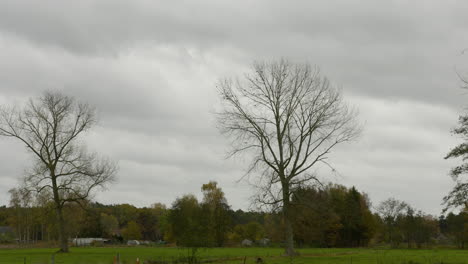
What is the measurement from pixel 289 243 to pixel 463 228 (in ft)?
185

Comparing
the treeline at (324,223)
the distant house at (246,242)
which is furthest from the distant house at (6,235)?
the distant house at (246,242)

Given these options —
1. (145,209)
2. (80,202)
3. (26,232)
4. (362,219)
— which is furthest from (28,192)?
(145,209)

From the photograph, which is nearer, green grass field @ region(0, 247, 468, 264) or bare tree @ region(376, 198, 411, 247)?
green grass field @ region(0, 247, 468, 264)

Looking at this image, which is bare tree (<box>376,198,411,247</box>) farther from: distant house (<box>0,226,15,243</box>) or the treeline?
distant house (<box>0,226,15,243</box>)

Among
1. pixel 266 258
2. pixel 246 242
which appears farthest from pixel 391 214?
pixel 266 258

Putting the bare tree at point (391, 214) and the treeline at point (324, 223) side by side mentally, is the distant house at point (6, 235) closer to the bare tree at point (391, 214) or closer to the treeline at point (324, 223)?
the treeline at point (324, 223)

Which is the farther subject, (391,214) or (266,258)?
(391,214)

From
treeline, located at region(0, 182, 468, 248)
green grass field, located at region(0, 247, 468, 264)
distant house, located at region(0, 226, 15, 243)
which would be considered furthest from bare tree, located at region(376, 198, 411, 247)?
distant house, located at region(0, 226, 15, 243)

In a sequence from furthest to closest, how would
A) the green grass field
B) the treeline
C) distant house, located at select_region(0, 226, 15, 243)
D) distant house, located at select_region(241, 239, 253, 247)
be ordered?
distant house, located at select_region(0, 226, 15, 243) < distant house, located at select_region(241, 239, 253, 247) < the treeline < the green grass field

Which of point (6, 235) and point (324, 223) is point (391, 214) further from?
point (6, 235)

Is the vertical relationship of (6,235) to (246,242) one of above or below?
above

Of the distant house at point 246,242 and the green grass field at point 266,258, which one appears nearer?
the green grass field at point 266,258

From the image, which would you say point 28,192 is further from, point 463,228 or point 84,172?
point 463,228

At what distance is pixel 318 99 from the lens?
40.0m
